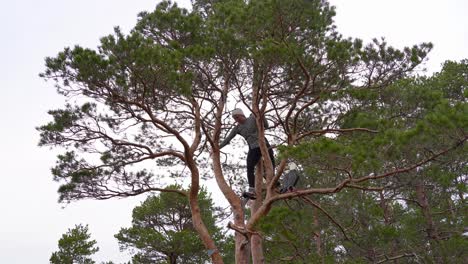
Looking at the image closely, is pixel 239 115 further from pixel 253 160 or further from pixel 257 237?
pixel 257 237

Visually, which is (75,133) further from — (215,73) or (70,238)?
(70,238)

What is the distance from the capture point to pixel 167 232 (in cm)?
1431

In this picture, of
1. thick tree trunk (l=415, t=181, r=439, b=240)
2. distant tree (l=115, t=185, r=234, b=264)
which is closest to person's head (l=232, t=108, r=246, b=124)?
thick tree trunk (l=415, t=181, r=439, b=240)

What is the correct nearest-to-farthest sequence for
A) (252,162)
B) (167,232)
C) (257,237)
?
1. (257,237)
2. (252,162)
3. (167,232)

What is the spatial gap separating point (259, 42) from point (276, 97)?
1379 millimetres

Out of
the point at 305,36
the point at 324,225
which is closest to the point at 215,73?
the point at 305,36

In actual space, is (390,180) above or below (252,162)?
above

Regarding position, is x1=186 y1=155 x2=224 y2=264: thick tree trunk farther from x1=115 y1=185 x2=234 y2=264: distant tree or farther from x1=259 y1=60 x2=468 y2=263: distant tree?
x1=115 y1=185 x2=234 y2=264: distant tree

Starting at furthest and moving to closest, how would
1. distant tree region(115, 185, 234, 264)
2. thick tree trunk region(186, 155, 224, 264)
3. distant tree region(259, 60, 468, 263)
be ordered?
distant tree region(115, 185, 234, 264), thick tree trunk region(186, 155, 224, 264), distant tree region(259, 60, 468, 263)

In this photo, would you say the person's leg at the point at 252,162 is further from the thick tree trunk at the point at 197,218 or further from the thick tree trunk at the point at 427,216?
the thick tree trunk at the point at 427,216

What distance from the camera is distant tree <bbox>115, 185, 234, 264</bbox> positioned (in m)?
Result: 14.0

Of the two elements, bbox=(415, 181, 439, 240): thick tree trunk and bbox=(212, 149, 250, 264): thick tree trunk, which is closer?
bbox=(212, 149, 250, 264): thick tree trunk

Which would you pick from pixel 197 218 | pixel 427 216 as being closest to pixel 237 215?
pixel 197 218

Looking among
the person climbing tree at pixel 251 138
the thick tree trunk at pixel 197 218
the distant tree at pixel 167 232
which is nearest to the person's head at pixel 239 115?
the person climbing tree at pixel 251 138
